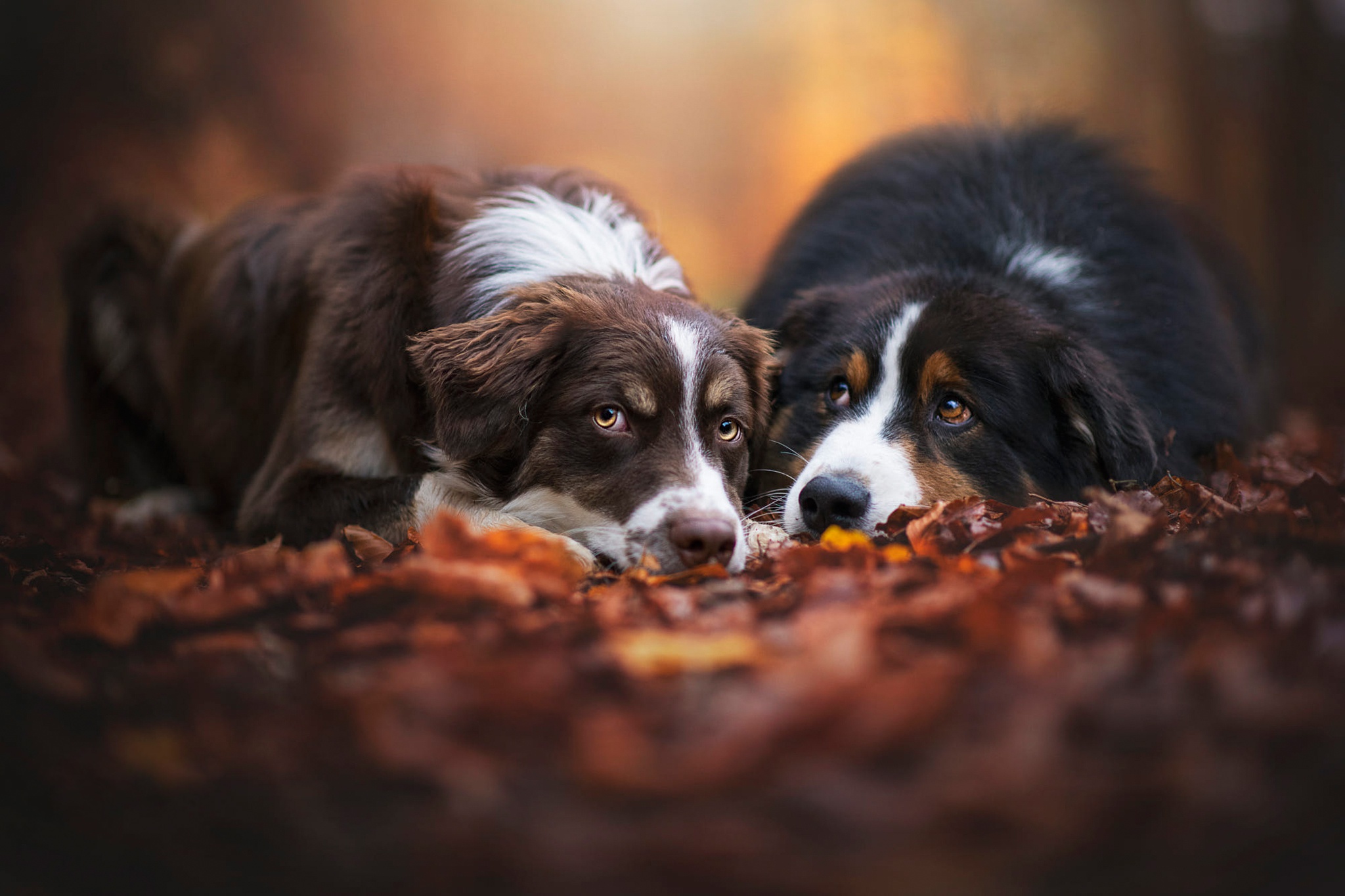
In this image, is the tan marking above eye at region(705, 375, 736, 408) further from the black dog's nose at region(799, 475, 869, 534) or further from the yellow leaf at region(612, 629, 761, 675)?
the yellow leaf at region(612, 629, 761, 675)

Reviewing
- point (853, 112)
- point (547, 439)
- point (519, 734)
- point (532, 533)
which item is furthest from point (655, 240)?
point (853, 112)

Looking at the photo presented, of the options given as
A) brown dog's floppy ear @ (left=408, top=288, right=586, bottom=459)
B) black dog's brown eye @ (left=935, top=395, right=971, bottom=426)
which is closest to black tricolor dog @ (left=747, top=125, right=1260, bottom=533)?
black dog's brown eye @ (left=935, top=395, right=971, bottom=426)

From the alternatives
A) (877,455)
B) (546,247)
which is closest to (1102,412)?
(877,455)

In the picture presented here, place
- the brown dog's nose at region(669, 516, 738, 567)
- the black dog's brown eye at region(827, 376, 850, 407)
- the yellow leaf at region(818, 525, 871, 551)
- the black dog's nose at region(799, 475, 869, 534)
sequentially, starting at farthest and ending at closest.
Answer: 1. the black dog's brown eye at region(827, 376, 850, 407)
2. the black dog's nose at region(799, 475, 869, 534)
3. the brown dog's nose at region(669, 516, 738, 567)
4. the yellow leaf at region(818, 525, 871, 551)

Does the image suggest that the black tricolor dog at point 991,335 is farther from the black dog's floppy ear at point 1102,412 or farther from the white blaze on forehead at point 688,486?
the white blaze on forehead at point 688,486

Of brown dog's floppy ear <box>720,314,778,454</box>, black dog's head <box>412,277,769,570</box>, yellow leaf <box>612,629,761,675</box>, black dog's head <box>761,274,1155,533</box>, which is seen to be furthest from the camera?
brown dog's floppy ear <box>720,314,778,454</box>

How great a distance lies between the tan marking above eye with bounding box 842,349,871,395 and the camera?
3.88m

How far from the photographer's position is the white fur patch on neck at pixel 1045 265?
4281 mm

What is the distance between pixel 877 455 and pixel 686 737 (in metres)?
2.01

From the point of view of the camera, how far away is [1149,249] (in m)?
4.65

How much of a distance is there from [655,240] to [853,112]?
8.70m

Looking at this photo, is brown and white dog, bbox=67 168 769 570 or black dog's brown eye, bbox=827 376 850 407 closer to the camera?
brown and white dog, bbox=67 168 769 570

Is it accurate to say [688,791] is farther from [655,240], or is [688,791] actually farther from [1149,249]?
[1149,249]

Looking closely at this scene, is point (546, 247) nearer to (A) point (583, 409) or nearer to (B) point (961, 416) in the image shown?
(A) point (583, 409)
